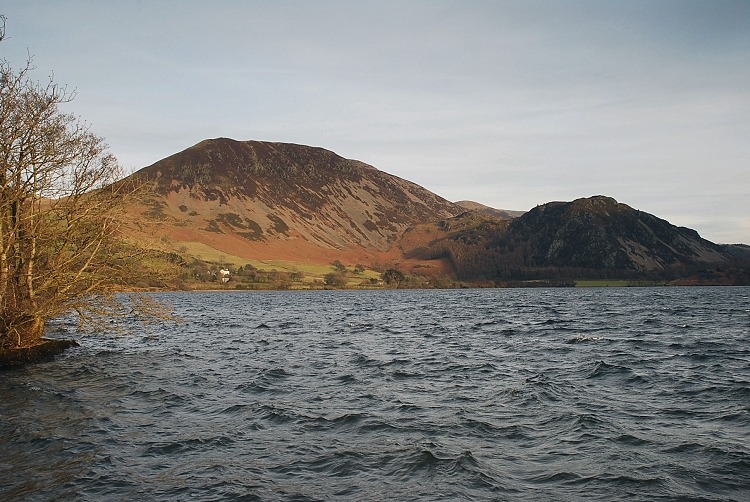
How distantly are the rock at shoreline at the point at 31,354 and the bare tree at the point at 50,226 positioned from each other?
0.41 meters

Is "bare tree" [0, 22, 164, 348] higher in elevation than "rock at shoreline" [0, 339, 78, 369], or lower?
higher

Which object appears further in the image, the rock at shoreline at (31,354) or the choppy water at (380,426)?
the rock at shoreline at (31,354)

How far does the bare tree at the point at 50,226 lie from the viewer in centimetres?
2522

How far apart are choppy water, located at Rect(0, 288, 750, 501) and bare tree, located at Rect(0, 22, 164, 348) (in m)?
2.89

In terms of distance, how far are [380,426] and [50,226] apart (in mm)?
19541

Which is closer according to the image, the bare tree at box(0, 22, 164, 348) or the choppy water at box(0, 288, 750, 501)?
the choppy water at box(0, 288, 750, 501)

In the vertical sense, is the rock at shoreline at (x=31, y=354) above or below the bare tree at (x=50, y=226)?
below

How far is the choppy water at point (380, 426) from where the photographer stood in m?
11.5

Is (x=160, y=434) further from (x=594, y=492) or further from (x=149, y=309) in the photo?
(x=149, y=309)

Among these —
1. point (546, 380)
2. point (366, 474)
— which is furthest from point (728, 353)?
point (366, 474)

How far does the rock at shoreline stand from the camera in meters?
25.9

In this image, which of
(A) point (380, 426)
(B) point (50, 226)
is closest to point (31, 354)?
(B) point (50, 226)

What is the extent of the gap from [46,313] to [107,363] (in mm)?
4274

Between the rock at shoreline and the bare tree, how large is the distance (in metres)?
0.41
